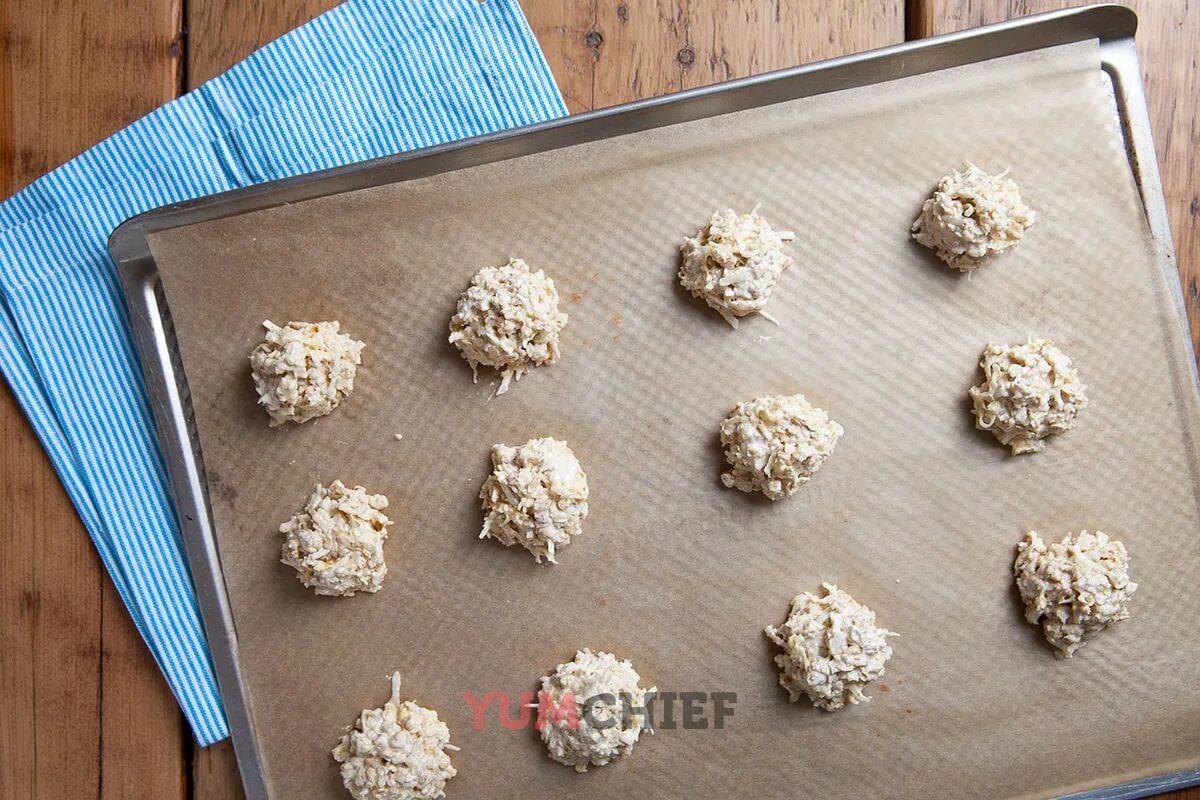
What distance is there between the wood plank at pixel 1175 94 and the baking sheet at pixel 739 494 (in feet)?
0.49

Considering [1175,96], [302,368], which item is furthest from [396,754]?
Result: [1175,96]

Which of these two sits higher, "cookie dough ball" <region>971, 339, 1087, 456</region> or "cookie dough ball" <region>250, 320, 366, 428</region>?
"cookie dough ball" <region>250, 320, 366, 428</region>

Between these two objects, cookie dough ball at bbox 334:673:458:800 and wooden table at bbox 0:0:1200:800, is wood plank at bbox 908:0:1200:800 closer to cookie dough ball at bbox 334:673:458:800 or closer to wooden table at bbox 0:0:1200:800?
wooden table at bbox 0:0:1200:800

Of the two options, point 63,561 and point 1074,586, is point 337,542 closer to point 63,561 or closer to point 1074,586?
point 63,561

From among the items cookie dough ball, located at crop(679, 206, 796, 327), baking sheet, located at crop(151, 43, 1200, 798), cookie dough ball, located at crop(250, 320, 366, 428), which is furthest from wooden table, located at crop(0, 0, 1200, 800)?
cookie dough ball, located at crop(250, 320, 366, 428)

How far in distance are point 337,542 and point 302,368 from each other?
35 cm

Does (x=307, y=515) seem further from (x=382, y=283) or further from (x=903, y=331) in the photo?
(x=903, y=331)

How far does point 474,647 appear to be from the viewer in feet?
5.95

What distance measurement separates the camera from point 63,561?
187cm

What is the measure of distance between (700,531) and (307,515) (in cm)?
79

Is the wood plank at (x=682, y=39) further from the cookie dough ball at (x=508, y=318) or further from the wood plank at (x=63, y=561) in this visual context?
the wood plank at (x=63, y=561)

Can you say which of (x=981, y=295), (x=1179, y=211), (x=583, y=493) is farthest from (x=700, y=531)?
(x=1179, y=211)

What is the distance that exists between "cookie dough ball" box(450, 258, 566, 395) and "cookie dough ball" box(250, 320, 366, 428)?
0.23 m

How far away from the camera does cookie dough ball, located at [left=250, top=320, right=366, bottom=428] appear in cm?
173
